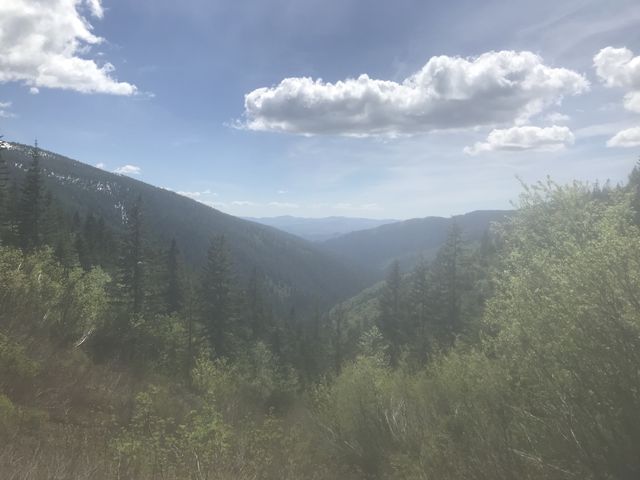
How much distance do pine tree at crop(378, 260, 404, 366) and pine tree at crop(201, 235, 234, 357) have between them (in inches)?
716

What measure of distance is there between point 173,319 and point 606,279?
32319mm

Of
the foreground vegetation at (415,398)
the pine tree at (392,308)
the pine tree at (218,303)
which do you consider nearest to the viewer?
the foreground vegetation at (415,398)

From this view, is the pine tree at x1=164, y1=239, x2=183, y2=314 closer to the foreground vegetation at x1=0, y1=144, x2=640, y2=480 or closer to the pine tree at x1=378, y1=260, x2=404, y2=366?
the foreground vegetation at x1=0, y1=144, x2=640, y2=480

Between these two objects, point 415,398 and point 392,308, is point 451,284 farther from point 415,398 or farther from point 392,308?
point 415,398

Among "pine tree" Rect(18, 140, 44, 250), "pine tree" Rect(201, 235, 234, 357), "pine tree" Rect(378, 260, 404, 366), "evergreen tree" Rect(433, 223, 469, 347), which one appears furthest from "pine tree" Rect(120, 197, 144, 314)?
"pine tree" Rect(378, 260, 404, 366)

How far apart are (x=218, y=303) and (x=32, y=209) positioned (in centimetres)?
1716

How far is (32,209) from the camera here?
117ft

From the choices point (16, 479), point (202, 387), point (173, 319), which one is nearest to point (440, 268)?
point (173, 319)

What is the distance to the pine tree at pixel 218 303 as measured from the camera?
35.6 metres

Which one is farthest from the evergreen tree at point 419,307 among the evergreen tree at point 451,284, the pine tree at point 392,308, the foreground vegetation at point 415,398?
the foreground vegetation at point 415,398

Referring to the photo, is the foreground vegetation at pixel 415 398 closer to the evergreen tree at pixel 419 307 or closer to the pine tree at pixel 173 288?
the pine tree at pixel 173 288

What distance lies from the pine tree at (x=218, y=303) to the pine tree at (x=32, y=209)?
13811 millimetres

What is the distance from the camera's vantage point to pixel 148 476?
4.95m

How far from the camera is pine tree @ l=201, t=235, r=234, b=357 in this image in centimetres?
3556
